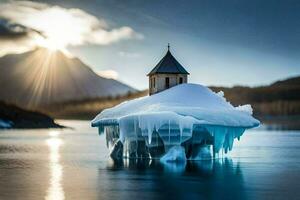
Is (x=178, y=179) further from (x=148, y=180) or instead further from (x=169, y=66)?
(x=169, y=66)

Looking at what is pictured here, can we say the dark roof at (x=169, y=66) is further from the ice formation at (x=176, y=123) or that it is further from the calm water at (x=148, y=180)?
the calm water at (x=148, y=180)

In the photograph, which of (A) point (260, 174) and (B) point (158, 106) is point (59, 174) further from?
(A) point (260, 174)

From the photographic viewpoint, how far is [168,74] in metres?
68.9

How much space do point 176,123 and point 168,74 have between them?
45.6 feet

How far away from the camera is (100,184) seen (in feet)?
149

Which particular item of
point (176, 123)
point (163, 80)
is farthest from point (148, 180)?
point (163, 80)

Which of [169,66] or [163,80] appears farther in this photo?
[169,66]

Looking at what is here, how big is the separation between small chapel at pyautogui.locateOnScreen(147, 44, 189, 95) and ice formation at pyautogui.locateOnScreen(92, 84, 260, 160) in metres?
3.27

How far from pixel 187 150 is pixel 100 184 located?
60.0ft

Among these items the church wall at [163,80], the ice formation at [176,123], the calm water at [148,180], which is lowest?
the calm water at [148,180]

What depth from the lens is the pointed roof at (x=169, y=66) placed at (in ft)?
226

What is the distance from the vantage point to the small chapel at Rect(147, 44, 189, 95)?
6894cm

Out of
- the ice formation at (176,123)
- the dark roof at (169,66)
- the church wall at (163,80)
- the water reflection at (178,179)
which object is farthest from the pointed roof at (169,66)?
the water reflection at (178,179)

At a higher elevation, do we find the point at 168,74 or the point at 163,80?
the point at 168,74
